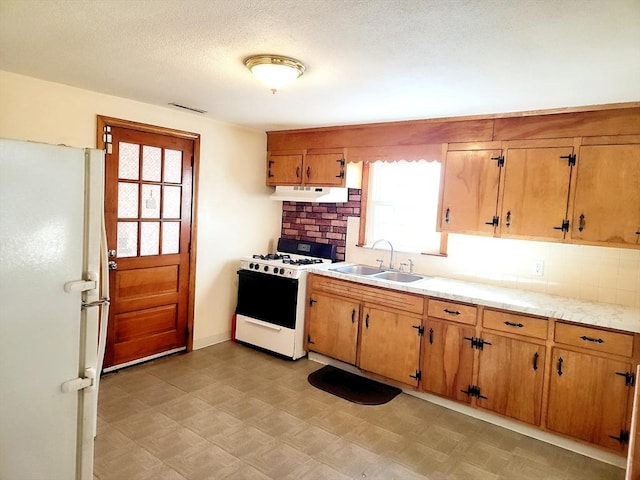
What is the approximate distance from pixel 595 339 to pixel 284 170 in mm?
3167

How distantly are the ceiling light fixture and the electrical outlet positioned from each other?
2.33 metres

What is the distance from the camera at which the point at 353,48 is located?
202 centimetres

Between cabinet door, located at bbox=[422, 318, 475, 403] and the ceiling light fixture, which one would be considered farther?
cabinet door, located at bbox=[422, 318, 475, 403]

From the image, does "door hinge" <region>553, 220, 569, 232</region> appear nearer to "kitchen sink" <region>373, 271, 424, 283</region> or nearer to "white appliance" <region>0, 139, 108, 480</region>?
"kitchen sink" <region>373, 271, 424, 283</region>

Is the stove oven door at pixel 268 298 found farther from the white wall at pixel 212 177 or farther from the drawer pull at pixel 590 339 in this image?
the drawer pull at pixel 590 339

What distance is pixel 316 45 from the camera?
200 cm

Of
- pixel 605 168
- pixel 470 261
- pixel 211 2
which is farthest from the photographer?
pixel 470 261

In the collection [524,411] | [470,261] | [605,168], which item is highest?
[605,168]

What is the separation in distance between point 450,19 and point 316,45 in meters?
0.64

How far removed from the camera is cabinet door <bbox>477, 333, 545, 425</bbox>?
110 inches

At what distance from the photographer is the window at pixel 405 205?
3.86m

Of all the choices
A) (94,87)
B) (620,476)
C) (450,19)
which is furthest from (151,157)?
(620,476)

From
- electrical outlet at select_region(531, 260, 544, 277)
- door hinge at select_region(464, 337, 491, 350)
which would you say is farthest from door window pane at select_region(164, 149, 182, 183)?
electrical outlet at select_region(531, 260, 544, 277)

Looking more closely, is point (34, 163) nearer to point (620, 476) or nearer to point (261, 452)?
point (261, 452)
